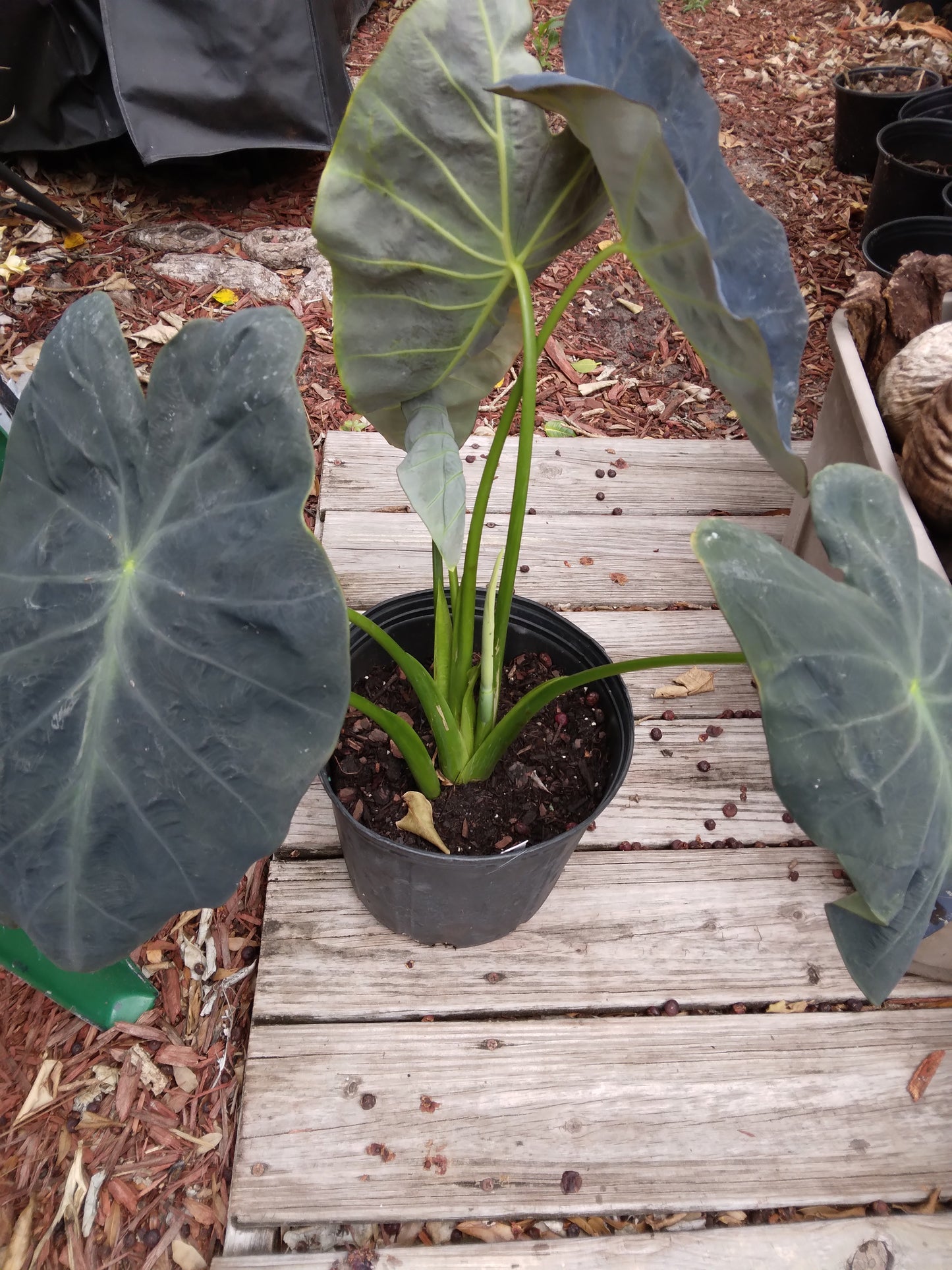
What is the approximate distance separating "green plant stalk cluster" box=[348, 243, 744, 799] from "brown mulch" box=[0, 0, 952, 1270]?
0.42 metres

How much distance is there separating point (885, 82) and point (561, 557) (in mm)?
2433

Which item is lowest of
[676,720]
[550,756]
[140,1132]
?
[140,1132]

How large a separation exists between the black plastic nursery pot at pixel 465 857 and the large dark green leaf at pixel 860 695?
35 cm

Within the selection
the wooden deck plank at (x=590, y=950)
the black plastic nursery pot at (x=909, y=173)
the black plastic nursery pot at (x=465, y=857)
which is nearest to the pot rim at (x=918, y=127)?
the black plastic nursery pot at (x=909, y=173)

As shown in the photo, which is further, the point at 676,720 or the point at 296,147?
the point at 296,147

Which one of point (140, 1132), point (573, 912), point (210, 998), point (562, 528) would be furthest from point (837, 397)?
point (140, 1132)

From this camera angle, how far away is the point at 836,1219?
37.3 inches

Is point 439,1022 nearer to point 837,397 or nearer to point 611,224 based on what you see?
point 837,397

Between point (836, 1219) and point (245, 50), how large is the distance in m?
2.49

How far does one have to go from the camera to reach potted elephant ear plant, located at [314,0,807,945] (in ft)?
2.09

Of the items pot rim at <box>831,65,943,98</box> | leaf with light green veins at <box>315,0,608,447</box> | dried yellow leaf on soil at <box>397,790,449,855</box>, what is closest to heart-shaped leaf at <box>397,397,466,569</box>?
leaf with light green veins at <box>315,0,608,447</box>

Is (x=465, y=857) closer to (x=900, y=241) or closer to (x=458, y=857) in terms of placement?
(x=458, y=857)

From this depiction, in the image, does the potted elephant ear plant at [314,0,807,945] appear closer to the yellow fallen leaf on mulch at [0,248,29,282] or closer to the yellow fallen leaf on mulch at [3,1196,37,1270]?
the yellow fallen leaf on mulch at [3,1196,37,1270]

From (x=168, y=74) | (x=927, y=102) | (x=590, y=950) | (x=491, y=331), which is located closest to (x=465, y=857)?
(x=590, y=950)
